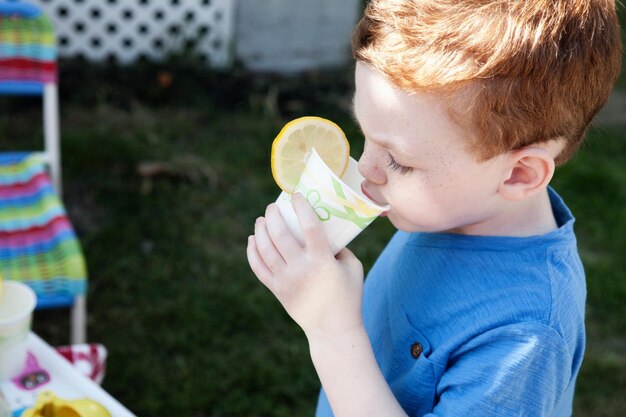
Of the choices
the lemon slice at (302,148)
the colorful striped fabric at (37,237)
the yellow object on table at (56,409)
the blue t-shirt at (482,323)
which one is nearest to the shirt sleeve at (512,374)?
the blue t-shirt at (482,323)

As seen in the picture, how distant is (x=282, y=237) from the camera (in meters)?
1.28

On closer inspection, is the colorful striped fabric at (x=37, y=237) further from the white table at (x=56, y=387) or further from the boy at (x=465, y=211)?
the boy at (x=465, y=211)

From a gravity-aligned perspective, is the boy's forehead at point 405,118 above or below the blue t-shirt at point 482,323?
above

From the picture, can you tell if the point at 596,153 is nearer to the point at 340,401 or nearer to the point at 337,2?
the point at 337,2

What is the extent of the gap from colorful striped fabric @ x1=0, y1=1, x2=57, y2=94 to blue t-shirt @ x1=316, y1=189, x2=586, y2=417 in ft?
6.46

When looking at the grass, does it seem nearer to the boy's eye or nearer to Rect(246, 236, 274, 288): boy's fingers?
Rect(246, 236, 274, 288): boy's fingers

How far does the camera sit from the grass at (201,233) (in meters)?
2.97

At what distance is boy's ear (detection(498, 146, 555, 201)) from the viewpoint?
1.24 metres

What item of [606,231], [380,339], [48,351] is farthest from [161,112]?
[380,339]

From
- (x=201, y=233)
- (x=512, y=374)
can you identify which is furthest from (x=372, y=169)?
(x=201, y=233)

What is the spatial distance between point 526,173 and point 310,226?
0.35 m

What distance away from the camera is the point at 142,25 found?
5.02 meters

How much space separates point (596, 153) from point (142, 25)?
9.33 feet

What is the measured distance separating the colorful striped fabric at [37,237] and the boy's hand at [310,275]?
131 centimetres
